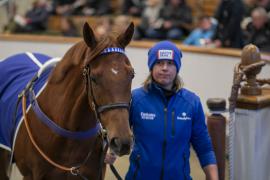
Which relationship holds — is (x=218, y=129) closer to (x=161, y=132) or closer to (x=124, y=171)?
(x=161, y=132)

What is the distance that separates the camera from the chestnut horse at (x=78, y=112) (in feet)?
8.75

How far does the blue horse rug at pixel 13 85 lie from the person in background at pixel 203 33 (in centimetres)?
459

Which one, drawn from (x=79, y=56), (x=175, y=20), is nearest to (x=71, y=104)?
(x=79, y=56)

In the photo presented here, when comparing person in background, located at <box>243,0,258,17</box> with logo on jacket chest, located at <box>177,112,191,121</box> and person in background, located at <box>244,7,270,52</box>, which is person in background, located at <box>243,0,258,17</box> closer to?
person in background, located at <box>244,7,270,52</box>

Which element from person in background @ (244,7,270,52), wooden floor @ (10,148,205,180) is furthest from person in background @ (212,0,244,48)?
wooden floor @ (10,148,205,180)

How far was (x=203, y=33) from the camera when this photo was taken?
28.8 ft

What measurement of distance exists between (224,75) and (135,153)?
4.04 m

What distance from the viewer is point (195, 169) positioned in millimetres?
6012

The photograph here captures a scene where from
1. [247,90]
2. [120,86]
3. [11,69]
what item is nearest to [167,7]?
[11,69]

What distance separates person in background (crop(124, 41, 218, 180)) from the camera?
3.10 metres

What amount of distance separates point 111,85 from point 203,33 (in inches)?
247

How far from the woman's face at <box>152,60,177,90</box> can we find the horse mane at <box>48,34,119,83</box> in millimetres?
355

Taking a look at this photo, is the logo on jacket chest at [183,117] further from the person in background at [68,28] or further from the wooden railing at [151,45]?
the person in background at [68,28]

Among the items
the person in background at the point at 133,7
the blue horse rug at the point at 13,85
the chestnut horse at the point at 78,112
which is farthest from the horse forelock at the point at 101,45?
the person in background at the point at 133,7
